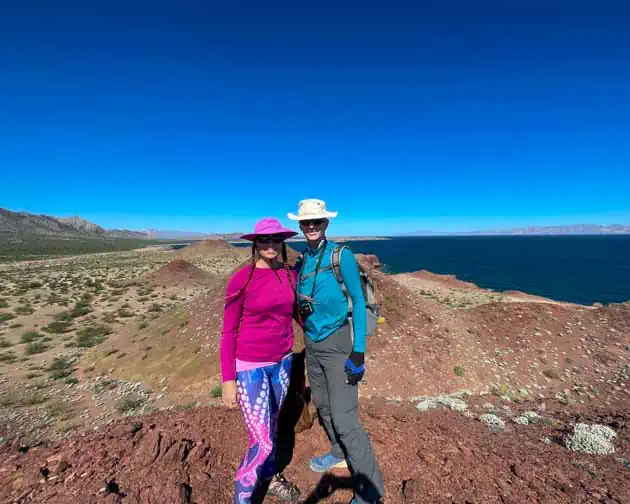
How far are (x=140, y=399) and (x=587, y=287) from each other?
205 ft

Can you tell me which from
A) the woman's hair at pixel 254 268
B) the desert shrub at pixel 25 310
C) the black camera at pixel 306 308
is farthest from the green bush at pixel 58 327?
the black camera at pixel 306 308

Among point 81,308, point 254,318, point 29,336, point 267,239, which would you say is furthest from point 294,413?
point 81,308

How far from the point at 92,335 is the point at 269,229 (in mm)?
14876

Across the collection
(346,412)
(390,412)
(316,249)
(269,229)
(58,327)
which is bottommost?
(58,327)

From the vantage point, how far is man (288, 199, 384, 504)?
11.3 feet

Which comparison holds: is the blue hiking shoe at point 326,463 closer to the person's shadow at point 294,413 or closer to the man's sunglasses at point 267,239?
the person's shadow at point 294,413

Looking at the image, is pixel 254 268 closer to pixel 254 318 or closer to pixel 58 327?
pixel 254 318

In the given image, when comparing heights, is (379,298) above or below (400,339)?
A: above

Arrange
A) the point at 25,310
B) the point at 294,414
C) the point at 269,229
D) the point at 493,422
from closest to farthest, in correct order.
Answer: the point at 269,229 < the point at 294,414 < the point at 493,422 < the point at 25,310

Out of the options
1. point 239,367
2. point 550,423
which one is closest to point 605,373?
point 550,423

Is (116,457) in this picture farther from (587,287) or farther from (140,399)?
(587,287)

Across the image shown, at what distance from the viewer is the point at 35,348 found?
12.4 metres

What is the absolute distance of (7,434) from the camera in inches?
270

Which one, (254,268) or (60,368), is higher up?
(254,268)
